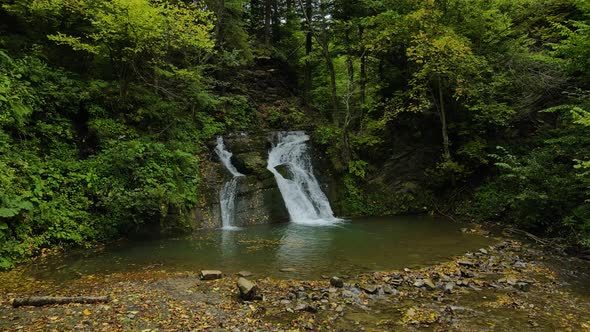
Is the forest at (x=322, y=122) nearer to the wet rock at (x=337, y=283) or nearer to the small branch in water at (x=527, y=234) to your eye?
the small branch in water at (x=527, y=234)

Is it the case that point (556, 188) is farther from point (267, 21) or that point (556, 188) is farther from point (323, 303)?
point (267, 21)

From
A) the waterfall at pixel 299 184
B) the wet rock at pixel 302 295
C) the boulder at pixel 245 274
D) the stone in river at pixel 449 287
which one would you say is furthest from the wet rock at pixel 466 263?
the waterfall at pixel 299 184

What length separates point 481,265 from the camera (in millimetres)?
8602

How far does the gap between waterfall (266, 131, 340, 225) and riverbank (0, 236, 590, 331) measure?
765 centimetres

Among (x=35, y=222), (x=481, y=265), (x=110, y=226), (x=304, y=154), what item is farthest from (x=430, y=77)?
(x=35, y=222)

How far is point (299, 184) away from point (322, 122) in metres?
7.18

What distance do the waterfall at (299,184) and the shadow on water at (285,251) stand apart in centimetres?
182

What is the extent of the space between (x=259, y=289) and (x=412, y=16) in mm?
13270

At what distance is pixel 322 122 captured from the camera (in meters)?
22.6

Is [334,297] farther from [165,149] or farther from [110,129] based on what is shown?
[110,129]

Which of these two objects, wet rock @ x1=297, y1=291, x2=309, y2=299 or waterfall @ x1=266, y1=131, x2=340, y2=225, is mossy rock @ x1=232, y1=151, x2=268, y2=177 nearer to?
waterfall @ x1=266, y1=131, x2=340, y2=225

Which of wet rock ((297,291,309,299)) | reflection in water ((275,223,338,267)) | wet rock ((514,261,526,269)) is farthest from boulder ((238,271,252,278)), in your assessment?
wet rock ((514,261,526,269))

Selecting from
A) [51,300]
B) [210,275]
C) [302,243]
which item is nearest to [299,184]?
[302,243]

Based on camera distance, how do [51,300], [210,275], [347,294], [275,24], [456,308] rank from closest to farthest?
[51,300] < [456,308] < [347,294] < [210,275] < [275,24]
